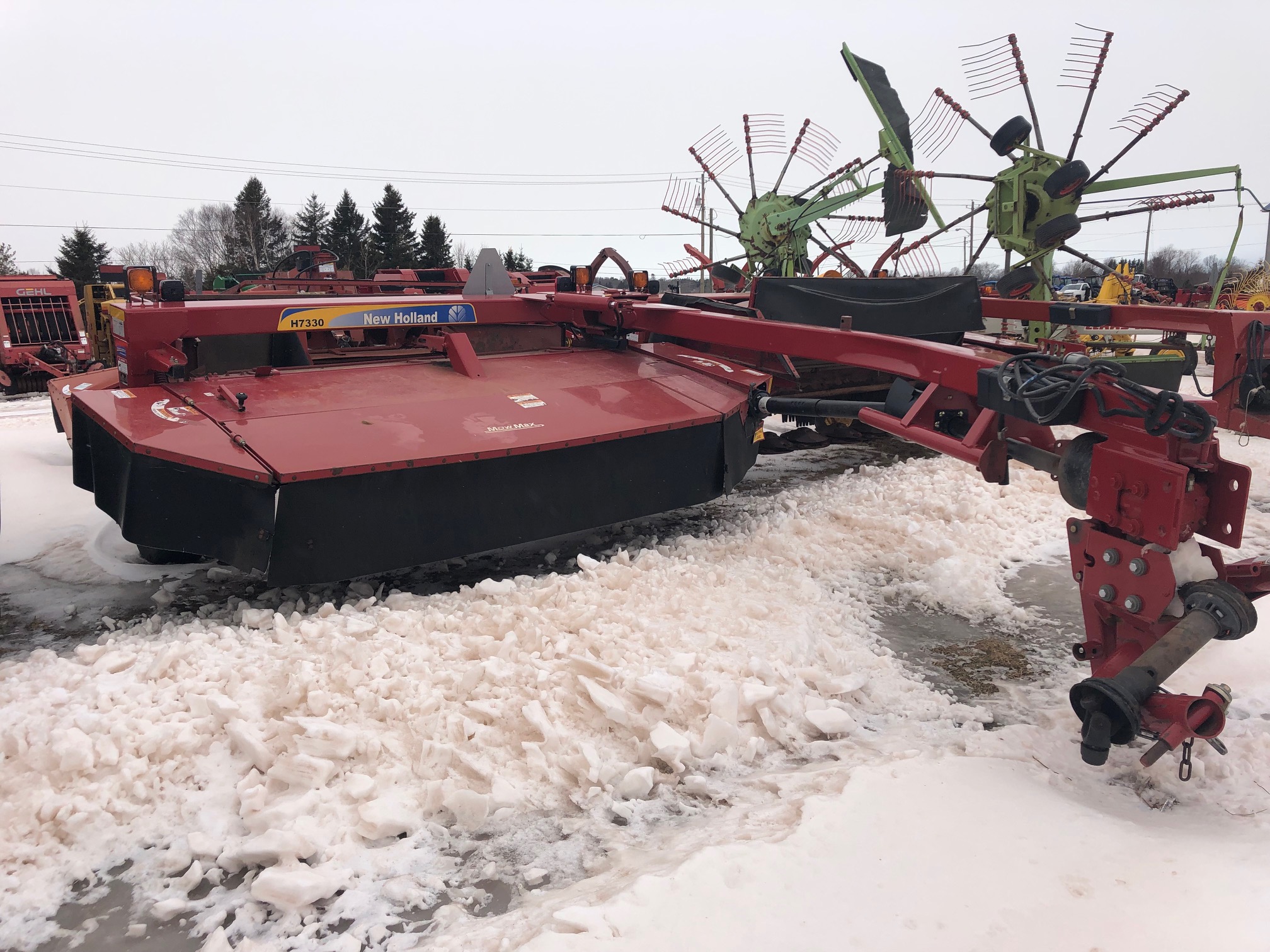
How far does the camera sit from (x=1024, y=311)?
5.42m

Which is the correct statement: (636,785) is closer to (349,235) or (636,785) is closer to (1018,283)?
(1018,283)

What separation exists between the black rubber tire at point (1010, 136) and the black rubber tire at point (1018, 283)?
1.22 m

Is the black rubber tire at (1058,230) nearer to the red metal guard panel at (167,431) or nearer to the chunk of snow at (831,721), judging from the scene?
the chunk of snow at (831,721)

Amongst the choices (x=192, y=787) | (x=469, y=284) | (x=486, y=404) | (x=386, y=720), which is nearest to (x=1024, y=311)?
(x=486, y=404)

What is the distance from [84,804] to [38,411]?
1018cm

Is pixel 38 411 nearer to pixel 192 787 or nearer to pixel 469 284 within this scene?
pixel 469 284

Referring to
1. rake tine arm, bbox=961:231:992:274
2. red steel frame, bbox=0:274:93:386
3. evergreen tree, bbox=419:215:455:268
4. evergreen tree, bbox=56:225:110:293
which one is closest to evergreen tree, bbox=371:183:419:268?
evergreen tree, bbox=419:215:455:268

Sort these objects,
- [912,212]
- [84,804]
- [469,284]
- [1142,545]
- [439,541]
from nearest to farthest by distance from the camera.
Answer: [84,804] → [1142,545] → [439,541] → [469,284] → [912,212]

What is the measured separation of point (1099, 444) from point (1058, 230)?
6.69 metres

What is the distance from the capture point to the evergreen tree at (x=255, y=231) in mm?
38281

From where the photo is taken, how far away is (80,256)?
1287 inches

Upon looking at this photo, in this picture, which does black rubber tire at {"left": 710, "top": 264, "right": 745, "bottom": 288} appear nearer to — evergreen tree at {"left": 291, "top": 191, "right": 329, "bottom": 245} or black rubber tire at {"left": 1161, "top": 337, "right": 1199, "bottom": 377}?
black rubber tire at {"left": 1161, "top": 337, "right": 1199, "bottom": 377}

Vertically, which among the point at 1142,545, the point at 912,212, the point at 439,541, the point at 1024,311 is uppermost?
the point at 912,212

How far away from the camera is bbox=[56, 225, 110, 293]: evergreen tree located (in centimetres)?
3238
